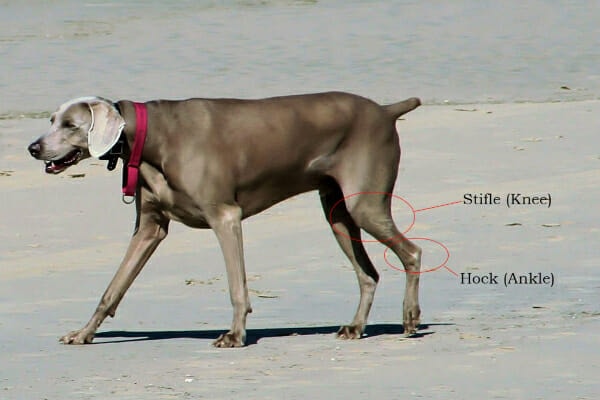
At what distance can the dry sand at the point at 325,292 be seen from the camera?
978 cm

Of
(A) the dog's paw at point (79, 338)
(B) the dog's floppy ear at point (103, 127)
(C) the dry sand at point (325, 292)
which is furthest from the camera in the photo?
(A) the dog's paw at point (79, 338)

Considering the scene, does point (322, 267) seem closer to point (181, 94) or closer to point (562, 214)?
point (562, 214)

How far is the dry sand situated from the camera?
32.1 ft

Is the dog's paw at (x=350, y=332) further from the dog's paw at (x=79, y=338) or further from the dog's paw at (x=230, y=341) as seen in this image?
the dog's paw at (x=79, y=338)

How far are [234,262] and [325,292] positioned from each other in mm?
2204

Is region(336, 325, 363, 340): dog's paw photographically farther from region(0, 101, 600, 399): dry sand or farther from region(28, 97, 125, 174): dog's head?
region(28, 97, 125, 174): dog's head

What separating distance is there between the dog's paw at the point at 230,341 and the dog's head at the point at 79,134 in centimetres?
136

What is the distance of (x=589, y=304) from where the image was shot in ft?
39.9

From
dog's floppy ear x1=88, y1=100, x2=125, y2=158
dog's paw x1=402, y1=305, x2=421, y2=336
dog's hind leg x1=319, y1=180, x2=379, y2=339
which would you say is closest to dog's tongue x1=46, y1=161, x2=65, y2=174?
dog's floppy ear x1=88, y1=100, x2=125, y2=158

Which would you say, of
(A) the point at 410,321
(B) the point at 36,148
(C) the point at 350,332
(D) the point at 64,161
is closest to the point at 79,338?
(D) the point at 64,161

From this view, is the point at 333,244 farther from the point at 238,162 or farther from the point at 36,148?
the point at 36,148

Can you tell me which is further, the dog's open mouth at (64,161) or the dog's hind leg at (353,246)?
the dog's hind leg at (353,246)

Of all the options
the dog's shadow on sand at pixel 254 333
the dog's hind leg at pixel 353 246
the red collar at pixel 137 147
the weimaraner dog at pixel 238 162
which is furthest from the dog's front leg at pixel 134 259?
the dog's hind leg at pixel 353 246

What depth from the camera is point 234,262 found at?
11070 millimetres
